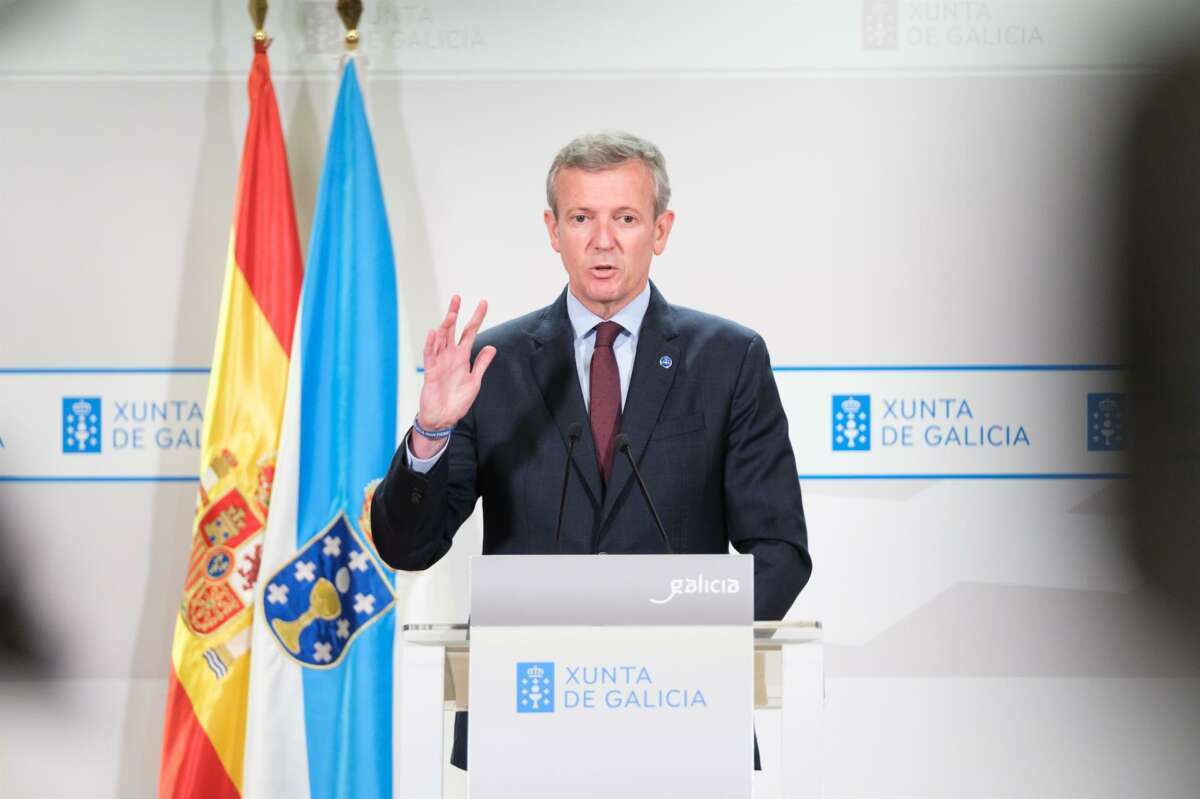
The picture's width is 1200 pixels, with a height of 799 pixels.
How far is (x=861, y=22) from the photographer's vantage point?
4082 mm

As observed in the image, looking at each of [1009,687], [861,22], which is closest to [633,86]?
[861,22]

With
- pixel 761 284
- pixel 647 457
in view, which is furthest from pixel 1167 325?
pixel 647 457

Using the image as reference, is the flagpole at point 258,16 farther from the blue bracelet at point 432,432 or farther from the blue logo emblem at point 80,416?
the blue bracelet at point 432,432

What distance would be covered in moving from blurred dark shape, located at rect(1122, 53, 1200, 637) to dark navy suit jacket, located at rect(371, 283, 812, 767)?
2.01 m

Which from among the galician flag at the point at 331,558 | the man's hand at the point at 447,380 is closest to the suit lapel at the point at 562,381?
the man's hand at the point at 447,380

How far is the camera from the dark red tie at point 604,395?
254 cm

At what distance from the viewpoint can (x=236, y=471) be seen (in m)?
3.77

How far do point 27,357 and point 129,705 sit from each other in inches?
45.6

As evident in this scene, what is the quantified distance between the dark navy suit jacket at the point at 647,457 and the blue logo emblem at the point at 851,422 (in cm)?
146

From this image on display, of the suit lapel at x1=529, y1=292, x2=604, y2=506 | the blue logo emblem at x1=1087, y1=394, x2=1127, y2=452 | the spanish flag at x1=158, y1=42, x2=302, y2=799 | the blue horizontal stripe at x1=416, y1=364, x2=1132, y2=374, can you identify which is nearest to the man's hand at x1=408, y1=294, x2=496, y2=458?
the suit lapel at x1=529, y1=292, x2=604, y2=506

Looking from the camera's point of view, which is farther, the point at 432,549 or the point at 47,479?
the point at 47,479

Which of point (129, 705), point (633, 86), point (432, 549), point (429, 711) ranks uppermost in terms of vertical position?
point (633, 86)

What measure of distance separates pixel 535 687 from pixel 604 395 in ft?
3.58

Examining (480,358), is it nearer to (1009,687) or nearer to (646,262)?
(646,262)
